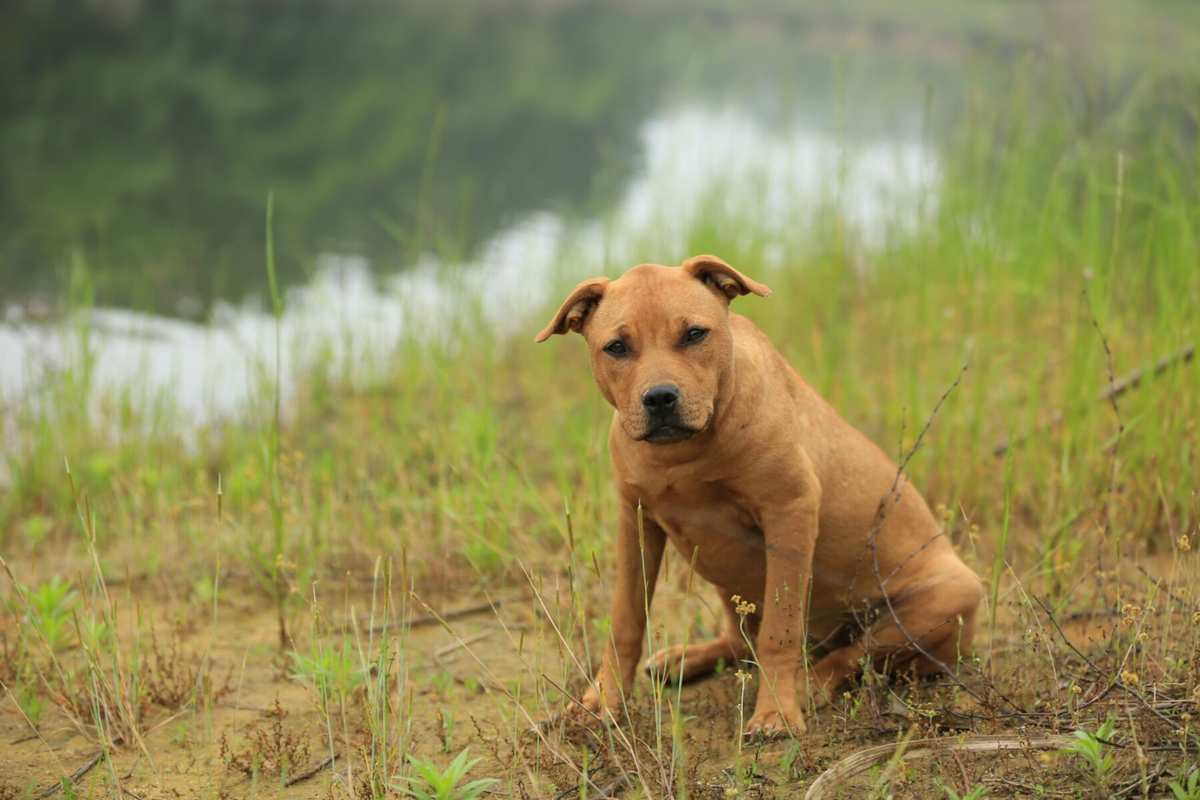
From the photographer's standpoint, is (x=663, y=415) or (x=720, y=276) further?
(x=720, y=276)

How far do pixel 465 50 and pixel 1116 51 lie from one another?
36.4ft

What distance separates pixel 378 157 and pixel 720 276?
12202 millimetres

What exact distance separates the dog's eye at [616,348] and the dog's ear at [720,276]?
301 millimetres

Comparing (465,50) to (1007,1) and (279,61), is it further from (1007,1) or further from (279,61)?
(1007,1)

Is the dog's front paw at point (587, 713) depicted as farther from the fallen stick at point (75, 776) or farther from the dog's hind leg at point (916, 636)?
the fallen stick at point (75, 776)

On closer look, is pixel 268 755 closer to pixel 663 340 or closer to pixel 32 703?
pixel 32 703

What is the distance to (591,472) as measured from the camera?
16.5 feet

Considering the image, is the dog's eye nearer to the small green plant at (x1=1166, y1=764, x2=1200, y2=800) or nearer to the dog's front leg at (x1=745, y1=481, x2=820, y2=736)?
the dog's front leg at (x1=745, y1=481, x2=820, y2=736)

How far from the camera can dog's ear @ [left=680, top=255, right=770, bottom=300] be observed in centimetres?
342

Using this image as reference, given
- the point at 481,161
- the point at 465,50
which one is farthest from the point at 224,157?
the point at 465,50

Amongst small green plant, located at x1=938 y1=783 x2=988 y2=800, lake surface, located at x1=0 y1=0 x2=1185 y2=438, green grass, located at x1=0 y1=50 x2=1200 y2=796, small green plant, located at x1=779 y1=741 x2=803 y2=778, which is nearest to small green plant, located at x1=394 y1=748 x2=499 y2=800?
green grass, located at x1=0 y1=50 x2=1200 y2=796

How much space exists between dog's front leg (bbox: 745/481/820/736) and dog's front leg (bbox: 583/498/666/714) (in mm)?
371

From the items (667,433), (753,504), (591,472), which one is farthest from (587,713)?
(591,472)

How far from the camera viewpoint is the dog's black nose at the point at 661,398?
321 cm
